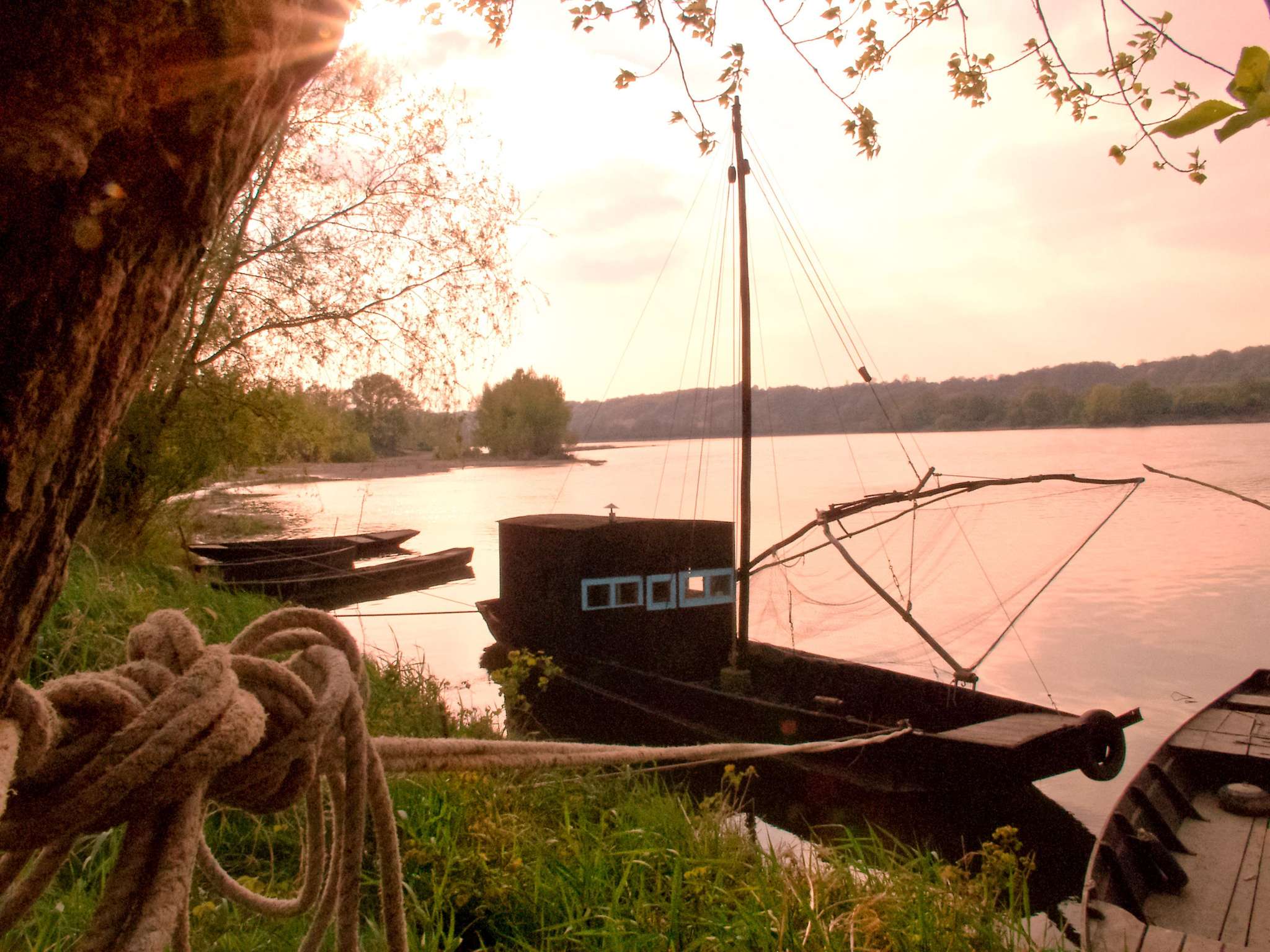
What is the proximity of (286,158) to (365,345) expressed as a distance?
3.54 m

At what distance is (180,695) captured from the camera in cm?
103

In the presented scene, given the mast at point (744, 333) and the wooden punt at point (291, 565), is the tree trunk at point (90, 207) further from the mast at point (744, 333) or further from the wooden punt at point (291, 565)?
the wooden punt at point (291, 565)

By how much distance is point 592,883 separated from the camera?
4.31 m

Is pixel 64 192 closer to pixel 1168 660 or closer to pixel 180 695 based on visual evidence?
pixel 180 695

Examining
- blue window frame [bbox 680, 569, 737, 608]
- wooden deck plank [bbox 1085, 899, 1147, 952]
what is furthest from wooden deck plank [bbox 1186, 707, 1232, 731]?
blue window frame [bbox 680, 569, 737, 608]

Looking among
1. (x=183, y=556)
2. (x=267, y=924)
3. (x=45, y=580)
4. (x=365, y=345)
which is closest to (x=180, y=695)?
(x=45, y=580)

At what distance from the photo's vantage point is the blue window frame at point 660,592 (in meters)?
12.8

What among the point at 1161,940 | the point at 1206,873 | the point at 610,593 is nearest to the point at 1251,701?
the point at 1206,873

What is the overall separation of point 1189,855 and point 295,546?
67.8 ft

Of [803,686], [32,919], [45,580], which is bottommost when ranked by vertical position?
[803,686]

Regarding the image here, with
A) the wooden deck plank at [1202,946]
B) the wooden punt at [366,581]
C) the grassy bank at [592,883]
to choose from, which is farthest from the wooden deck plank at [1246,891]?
the wooden punt at [366,581]

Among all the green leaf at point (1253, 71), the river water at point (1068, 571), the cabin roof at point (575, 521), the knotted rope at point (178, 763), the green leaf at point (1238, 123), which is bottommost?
the river water at point (1068, 571)

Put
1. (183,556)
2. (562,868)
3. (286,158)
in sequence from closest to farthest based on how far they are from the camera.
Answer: (562,868), (286,158), (183,556)

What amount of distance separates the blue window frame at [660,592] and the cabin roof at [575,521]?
0.86m
